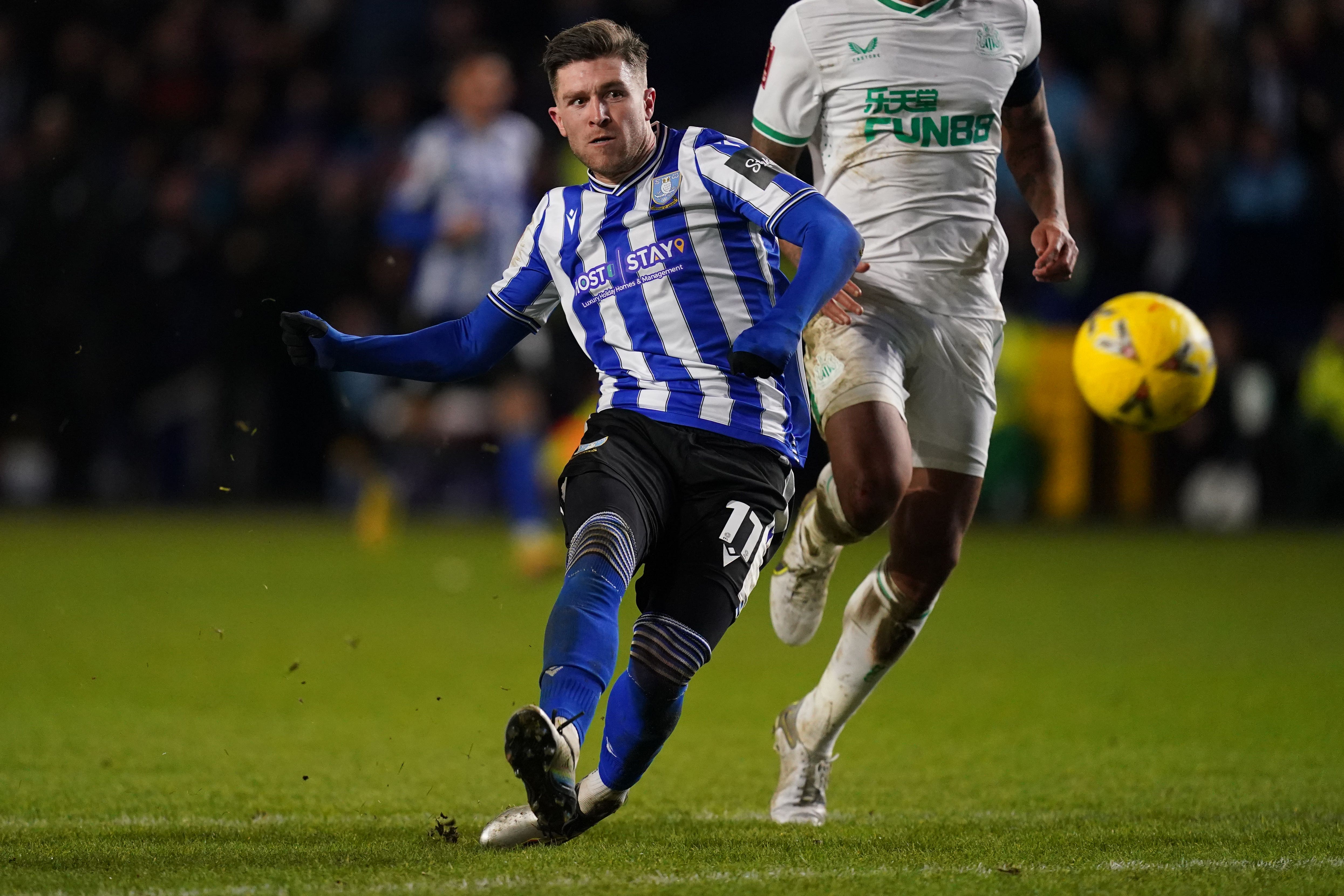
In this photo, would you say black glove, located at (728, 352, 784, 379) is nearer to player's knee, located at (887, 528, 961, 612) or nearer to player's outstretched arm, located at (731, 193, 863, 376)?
player's outstretched arm, located at (731, 193, 863, 376)

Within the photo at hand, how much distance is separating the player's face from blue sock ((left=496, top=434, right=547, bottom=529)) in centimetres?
549

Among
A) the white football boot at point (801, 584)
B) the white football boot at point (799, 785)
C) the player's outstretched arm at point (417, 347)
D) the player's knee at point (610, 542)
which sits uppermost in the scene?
the player's outstretched arm at point (417, 347)

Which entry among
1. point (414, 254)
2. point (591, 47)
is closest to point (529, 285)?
point (591, 47)

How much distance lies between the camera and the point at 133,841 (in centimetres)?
393

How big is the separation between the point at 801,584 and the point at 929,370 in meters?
0.86

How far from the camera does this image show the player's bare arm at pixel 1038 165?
15.8 feet

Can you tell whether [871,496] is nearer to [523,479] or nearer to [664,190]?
[664,190]

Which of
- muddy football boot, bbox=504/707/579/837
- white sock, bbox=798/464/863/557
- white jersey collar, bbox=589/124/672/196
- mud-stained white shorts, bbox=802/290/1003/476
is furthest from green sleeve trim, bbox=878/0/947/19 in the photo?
muddy football boot, bbox=504/707/579/837

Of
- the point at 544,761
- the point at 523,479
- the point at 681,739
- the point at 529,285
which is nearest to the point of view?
the point at 544,761

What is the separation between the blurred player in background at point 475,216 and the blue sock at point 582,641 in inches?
231

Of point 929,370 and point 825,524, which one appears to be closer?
point 929,370

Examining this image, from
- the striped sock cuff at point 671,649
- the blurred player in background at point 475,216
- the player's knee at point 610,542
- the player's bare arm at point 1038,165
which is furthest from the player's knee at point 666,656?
the blurred player in background at point 475,216

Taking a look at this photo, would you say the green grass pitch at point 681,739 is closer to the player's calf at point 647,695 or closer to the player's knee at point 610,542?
the player's calf at point 647,695

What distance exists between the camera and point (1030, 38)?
4.75 m
